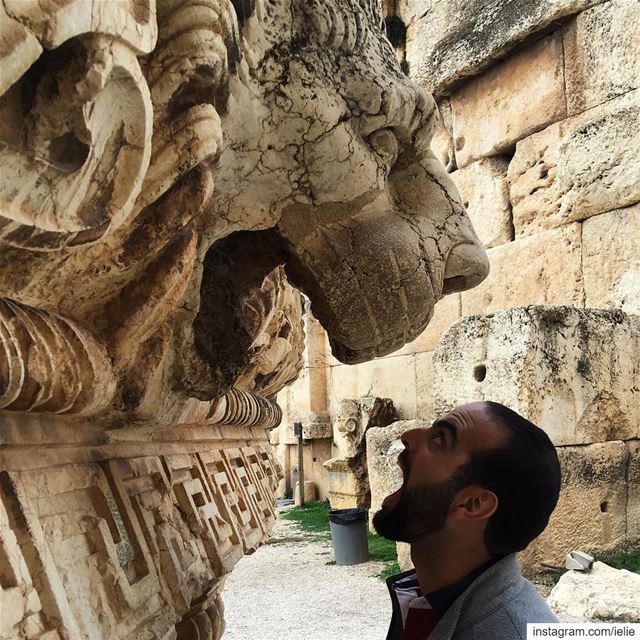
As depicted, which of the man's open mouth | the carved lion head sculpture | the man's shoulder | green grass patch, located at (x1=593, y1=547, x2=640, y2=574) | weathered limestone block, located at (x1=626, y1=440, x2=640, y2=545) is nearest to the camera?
the carved lion head sculpture

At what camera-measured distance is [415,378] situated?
7.23 metres

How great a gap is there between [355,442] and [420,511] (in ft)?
20.3

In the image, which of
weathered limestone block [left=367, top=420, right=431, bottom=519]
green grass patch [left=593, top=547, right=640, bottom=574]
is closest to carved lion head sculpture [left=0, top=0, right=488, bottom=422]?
green grass patch [left=593, top=547, right=640, bottom=574]

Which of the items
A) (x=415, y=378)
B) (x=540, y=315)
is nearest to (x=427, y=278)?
(x=540, y=315)

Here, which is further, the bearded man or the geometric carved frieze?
the bearded man

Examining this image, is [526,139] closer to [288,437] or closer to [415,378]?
[415,378]

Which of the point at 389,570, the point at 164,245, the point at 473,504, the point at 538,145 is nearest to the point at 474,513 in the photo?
the point at 473,504

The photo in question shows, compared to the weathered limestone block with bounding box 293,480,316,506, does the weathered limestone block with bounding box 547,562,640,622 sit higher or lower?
higher

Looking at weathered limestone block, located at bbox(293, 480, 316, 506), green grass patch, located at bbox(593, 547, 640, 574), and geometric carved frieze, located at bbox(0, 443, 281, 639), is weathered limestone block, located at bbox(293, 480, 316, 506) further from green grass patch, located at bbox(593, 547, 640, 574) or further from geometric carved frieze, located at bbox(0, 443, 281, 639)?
geometric carved frieze, located at bbox(0, 443, 281, 639)

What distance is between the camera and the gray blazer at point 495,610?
3.81 ft

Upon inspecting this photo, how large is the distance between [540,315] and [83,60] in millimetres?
3830

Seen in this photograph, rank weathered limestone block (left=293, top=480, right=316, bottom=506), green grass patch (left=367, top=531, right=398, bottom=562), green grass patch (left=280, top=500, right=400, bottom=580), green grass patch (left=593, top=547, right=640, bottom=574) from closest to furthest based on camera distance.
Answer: green grass patch (left=593, top=547, right=640, bottom=574) < green grass patch (left=280, top=500, right=400, bottom=580) < green grass patch (left=367, top=531, right=398, bottom=562) < weathered limestone block (left=293, top=480, right=316, bottom=506)

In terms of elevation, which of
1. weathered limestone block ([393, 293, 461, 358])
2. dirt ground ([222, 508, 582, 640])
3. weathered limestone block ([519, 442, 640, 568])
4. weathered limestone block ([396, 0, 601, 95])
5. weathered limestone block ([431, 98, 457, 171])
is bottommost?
dirt ground ([222, 508, 582, 640])

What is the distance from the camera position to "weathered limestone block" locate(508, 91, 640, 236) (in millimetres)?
5211
